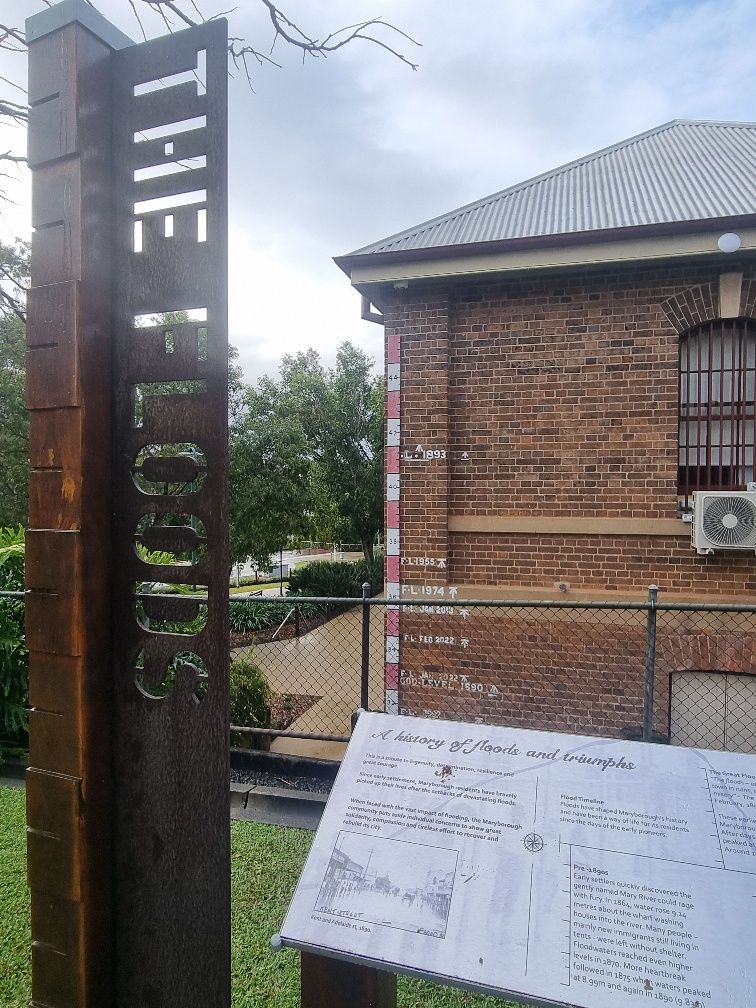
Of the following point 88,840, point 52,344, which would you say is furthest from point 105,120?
point 88,840

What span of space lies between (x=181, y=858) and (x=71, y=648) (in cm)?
65

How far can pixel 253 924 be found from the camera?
2.87 metres

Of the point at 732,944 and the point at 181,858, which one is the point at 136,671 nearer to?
the point at 181,858

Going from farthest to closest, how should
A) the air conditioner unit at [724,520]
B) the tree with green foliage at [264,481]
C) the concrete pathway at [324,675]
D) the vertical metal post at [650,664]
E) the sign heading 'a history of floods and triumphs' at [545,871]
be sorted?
the tree with green foliage at [264,481] → the concrete pathway at [324,675] → the air conditioner unit at [724,520] → the vertical metal post at [650,664] → the sign heading 'a history of floods and triumphs' at [545,871]

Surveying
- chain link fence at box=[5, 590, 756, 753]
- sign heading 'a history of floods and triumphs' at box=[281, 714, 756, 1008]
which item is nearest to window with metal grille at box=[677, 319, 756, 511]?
chain link fence at box=[5, 590, 756, 753]

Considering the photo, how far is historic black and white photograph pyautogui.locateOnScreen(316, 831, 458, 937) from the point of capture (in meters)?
1.51

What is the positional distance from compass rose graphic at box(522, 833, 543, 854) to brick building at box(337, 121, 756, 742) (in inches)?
178

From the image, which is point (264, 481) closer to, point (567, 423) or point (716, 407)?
point (567, 423)

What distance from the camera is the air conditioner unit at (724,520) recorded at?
17.4 feet

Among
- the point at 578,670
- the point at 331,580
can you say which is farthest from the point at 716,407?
the point at 331,580

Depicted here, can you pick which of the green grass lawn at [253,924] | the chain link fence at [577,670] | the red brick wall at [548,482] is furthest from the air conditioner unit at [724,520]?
the green grass lawn at [253,924]

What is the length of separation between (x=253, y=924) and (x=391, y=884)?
68.5 inches

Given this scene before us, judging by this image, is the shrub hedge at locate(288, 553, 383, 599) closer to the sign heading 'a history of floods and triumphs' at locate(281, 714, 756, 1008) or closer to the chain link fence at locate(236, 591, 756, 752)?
the chain link fence at locate(236, 591, 756, 752)

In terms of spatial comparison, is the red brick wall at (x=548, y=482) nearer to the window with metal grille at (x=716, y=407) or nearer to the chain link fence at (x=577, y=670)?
the chain link fence at (x=577, y=670)
